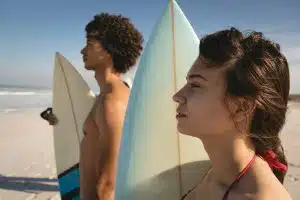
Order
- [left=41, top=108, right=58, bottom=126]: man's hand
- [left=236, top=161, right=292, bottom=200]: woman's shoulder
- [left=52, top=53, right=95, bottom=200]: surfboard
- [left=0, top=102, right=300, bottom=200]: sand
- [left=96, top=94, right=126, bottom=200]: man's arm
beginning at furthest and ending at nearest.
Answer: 1. [left=0, top=102, right=300, bottom=200]: sand
2. [left=41, top=108, right=58, bottom=126]: man's hand
3. [left=52, top=53, right=95, bottom=200]: surfboard
4. [left=96, top=94, right=126, bottom=200]: man's arm
5. [left=236, top=161, right=292, bottom=200]: woman's shoulder

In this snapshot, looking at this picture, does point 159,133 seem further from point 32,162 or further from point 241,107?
point 32,162

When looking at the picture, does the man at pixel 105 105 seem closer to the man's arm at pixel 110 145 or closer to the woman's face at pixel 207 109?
the man's arm at pixel 110 145

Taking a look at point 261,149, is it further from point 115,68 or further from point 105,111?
point 115,68

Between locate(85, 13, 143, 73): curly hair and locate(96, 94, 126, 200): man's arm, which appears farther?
locate(85, 13, 143, 73): curly hair

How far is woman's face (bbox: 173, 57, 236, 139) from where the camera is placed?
133cm

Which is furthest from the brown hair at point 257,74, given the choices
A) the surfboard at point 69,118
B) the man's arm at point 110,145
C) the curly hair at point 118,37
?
the surfboard at point 69,118

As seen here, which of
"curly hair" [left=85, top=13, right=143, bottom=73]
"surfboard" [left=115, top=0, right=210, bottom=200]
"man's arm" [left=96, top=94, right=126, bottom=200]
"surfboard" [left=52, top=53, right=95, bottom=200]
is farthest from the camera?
"surfboard" [left=52, top=53, right=95, bottom=200]

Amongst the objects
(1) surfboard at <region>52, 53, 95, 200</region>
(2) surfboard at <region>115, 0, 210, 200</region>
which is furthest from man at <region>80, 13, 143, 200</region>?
(1) surfboard at <region>52, 53, 95, 200</region>

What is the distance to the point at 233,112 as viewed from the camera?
1.34 m

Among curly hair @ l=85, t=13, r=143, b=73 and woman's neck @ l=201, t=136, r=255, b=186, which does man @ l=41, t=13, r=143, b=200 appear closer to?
curly hair @ l=85, t=13, r=143, b=73

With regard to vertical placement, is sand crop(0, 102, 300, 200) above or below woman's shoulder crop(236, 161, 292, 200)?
below

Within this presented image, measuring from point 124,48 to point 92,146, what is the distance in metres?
0.88

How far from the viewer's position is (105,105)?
2309 mm

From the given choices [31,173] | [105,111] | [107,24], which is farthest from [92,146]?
[31,173]
